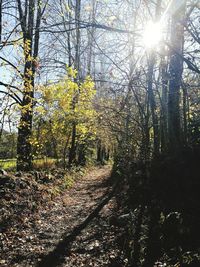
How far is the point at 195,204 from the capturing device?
6152mm

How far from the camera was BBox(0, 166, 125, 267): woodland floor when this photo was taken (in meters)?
6.04

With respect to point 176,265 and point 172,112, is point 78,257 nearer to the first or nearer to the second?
point 176,265

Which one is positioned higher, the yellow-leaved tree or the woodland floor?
the yellow-leaved tree

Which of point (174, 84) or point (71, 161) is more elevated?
point (174, 84)

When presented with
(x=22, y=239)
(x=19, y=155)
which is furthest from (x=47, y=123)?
(x=22, y=239)

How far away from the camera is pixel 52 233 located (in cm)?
764

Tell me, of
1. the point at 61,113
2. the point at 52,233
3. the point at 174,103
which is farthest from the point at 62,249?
the point at 61,113

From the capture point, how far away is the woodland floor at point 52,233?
19.8 ft

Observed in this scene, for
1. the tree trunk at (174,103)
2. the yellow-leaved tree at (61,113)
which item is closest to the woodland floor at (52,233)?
the tree trunk at (174,103)

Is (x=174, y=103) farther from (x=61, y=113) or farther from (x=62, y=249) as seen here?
(x=61, y=113)

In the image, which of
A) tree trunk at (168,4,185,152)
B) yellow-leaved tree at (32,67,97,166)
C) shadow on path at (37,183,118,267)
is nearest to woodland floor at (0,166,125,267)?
shadow on path at (37,183,118,267)

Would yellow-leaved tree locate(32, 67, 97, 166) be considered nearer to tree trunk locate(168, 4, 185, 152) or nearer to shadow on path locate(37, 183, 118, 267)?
shadow on path locate(37, 183, 118, 267)

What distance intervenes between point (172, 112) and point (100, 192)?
643 cm

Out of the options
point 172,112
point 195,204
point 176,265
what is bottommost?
point 176,265
